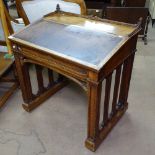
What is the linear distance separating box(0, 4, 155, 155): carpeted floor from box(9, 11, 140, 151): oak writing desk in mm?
118

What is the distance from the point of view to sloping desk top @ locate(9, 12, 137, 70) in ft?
4.17

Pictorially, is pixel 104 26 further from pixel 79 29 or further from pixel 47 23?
pixel 47 23

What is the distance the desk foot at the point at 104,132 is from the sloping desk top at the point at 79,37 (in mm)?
640

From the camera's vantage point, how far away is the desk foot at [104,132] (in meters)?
1.59

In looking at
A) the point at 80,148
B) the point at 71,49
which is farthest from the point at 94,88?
the point at 80,148

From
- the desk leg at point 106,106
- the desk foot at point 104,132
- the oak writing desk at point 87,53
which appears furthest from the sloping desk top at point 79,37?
the desk foot at point 104,132

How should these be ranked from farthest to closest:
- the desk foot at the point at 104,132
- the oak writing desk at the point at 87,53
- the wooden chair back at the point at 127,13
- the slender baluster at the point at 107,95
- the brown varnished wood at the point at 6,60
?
the wooden chair back at the point at 127,13 → the brown varnished wood at the point at 6,60 → the desk foot at the point at 104,132 → the slender baluster at the point at 107,95 → the oak writing desk at the point at 87,53

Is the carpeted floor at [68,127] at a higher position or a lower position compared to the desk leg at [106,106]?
lower

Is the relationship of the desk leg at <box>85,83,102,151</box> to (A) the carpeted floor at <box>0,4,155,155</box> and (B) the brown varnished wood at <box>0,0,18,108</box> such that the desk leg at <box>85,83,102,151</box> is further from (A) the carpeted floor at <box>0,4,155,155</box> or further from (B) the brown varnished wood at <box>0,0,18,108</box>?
(B) the brown varnished wood at <box>0,0,18,108</box>

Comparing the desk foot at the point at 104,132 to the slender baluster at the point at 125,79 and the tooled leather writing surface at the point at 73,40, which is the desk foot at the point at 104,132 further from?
the tooled leather writing surface at the point at 73,40

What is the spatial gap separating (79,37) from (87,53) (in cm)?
20

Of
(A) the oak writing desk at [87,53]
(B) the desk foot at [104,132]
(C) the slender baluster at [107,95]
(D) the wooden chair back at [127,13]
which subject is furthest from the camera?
(D) the wooden chair back at [127,13]

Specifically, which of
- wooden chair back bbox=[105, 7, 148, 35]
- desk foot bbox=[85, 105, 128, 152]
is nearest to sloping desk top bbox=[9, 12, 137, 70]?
desk foot bbox=[85, 105, 128, 152]

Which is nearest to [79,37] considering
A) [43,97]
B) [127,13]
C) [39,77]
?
[39,77]
